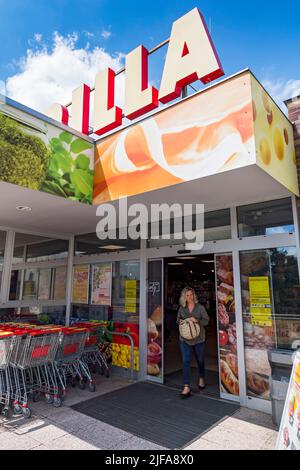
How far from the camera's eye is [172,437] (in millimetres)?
3148

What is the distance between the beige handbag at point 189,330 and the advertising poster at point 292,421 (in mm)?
2253

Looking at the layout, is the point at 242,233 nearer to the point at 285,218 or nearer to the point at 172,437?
the point at 285,218

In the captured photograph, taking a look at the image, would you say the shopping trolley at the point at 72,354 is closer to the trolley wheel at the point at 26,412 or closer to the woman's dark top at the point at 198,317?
the trolley wheel at the point at 26,412

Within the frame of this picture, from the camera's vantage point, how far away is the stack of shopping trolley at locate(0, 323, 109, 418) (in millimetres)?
3773

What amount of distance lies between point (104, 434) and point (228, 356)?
A: 80.8 inches

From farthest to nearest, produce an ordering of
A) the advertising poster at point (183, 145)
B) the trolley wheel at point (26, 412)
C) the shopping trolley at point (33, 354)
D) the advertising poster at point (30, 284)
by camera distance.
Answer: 1. the advertising poster at point (30, 284)
2. the shopping trolley at point (33, 354)
3. the trolley wheel at point (26, 412)
4. the advertising poster at point (183, 145)

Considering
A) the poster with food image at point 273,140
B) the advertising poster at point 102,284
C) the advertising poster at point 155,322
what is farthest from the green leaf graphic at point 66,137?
the advertising poster at point 102,284

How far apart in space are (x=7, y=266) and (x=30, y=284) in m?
0.72

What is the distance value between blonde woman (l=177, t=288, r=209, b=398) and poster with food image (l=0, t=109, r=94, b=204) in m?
2.27

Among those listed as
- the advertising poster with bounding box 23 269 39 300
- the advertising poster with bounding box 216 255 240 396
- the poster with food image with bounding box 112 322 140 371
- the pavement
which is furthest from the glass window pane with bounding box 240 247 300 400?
the advertising poster with bounding box 23 269 39 300

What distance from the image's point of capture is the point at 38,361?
4098 millimetres

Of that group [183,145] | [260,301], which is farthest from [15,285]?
[260,301]

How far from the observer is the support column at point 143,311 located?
5.22m

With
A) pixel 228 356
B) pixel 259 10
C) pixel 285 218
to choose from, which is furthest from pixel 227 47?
pixel 228 356
